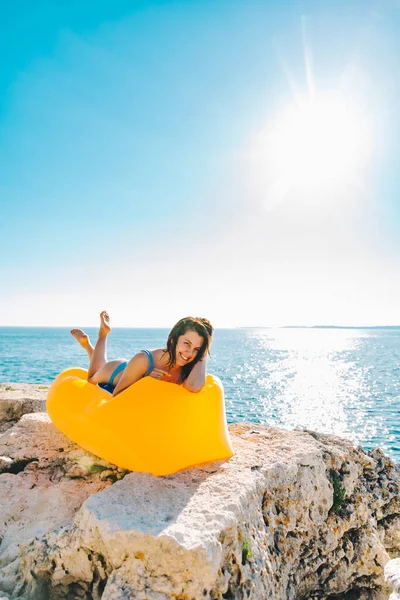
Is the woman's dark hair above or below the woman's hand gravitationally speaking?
above

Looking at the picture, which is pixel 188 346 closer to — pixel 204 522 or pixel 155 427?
pixel 155 427

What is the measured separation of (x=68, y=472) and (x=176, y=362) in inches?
64.1

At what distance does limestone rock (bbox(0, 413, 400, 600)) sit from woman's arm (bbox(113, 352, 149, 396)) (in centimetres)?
84

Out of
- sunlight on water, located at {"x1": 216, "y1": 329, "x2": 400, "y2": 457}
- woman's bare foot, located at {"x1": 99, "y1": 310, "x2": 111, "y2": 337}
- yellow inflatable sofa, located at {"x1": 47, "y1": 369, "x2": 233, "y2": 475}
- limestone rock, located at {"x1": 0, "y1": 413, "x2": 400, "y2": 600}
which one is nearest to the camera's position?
limestone rock, located at {"x1": 0, "y1": 413, "x2": 400, "y2": 600}

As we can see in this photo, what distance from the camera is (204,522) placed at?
3.06 m

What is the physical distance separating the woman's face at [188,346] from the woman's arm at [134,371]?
1.23ft

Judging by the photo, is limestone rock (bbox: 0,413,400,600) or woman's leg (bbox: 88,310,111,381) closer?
limestone rock (bbox: 0,413,400,600)

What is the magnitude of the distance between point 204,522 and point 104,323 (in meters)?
3.63

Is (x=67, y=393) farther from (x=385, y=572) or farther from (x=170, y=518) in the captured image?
(x=385, y=572)

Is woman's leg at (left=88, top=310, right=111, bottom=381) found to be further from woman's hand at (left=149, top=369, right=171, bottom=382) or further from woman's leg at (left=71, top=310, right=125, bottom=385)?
woman's hand at (left=149, top=369, right=171, bottom=382)

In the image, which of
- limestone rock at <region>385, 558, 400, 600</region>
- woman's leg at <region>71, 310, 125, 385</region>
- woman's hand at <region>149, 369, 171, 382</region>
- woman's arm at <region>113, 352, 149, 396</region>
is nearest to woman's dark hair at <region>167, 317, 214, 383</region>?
woman's hand at <region>149, 369, 171, 382</region>

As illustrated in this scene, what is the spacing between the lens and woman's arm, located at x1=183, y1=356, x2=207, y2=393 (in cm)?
438

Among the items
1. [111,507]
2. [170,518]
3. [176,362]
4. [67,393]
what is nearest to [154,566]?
[170,518]

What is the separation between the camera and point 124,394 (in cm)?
431
